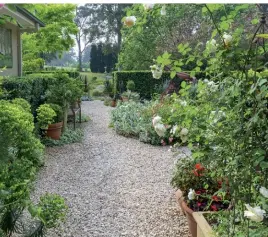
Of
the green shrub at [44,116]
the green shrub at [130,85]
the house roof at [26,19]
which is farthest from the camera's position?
the green shrub at [130,85]

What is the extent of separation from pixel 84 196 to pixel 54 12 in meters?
8.82

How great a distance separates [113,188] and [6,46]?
5542 millimetres

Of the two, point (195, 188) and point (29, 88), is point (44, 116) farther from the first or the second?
point (195, 188)

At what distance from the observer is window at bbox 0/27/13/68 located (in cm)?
728

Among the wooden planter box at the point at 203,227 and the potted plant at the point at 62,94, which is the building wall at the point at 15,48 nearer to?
the potted plant at the point at 62,94

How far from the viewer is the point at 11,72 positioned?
7.87 m

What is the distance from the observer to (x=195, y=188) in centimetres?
272

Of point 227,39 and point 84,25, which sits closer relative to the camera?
point 227,39

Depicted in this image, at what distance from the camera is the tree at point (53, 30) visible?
1054 centimetres

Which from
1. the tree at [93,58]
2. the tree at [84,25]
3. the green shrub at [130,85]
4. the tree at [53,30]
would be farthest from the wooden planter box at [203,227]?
the tree at [93,58]

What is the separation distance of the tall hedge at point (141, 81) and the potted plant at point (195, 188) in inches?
348

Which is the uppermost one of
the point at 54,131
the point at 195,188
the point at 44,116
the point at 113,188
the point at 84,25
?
the point at 84,25

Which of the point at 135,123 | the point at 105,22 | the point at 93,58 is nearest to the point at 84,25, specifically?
the point at 105,22

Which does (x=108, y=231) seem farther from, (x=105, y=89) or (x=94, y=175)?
(x=105, y=89)
